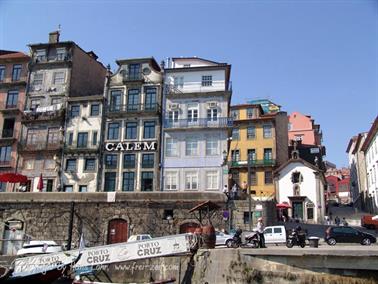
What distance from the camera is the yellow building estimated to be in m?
54.8

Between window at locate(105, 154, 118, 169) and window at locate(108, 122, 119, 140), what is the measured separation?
1935 mm

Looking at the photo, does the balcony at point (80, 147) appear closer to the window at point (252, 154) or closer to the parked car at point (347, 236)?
the window at point (252, 154)

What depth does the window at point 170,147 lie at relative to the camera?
43688 millimetres

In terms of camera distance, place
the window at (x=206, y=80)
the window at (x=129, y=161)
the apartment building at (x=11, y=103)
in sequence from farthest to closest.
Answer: the apartment building at (x=11, y=103) → the window at (x=206, y=80) → the window at (x=129, y=161)

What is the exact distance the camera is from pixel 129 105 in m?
45.2

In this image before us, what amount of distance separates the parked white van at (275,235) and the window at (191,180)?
49.5 feet

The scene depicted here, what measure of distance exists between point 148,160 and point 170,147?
2.63m

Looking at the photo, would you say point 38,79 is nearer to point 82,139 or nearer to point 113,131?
point 82,139

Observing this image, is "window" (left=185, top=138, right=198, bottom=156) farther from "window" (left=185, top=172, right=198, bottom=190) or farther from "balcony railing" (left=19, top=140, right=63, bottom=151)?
"balcony railing" (left=19, top=140, right=63, bottom=151)

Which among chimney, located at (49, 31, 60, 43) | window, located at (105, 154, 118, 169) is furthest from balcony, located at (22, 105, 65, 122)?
chimney, located at (49, 31, 60, 43)

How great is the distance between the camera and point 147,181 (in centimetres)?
4350

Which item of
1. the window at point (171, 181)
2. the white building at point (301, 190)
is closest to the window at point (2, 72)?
the window at point (171, 181)

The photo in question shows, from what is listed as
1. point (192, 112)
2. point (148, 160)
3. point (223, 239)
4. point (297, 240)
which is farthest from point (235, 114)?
point (297, 240)

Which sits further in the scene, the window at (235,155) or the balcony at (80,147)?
the window at (235,155)
